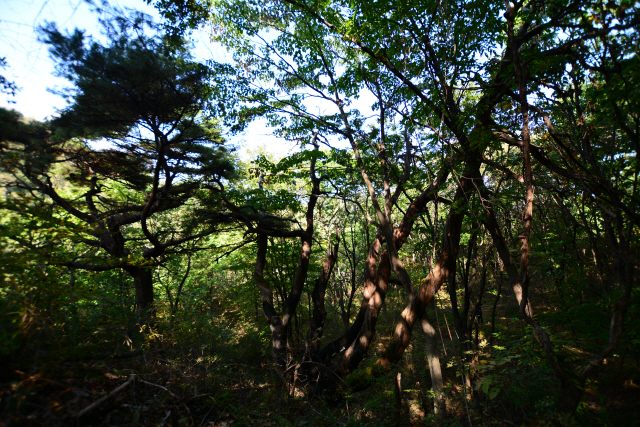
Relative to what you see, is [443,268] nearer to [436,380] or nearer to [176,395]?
[436,380]

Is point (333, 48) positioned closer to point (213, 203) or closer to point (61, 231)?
point (213, 203)

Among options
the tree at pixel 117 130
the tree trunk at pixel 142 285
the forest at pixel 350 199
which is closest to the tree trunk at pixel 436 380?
the forest at pixel 350 199

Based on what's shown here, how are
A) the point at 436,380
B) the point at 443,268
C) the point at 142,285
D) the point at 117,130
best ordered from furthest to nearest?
the point at 142,285, the point at 117,130, the point at 443,268, the point at 436,380

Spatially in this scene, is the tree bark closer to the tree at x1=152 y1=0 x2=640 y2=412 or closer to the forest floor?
the tree at x1=152 y1=0 x2=640 y2=412

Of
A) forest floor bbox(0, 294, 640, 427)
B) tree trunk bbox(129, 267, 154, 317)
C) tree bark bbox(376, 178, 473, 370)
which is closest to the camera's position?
forest floor bbox(0, 294, 640, 427)

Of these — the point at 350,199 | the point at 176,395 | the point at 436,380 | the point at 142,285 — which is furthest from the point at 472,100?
A: the point at 142,285

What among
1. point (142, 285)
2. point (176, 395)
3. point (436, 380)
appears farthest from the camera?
point (142, 285)

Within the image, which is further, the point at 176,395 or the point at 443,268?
the point at 443,268

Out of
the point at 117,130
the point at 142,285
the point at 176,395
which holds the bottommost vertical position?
the point at 176,395

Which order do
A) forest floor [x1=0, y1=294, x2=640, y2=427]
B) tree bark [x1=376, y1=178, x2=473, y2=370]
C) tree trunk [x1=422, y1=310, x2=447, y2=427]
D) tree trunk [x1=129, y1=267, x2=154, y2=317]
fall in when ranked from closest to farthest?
1. forest floor [x1=0, y1=294, x2=640, y2=427]
2. tree trunk [x1=422, y1=310, x2=447, y2=427]
3. tree bark [x1=376, y1=178, x2=473, y2=370]
4. tree trunk [x1=129, y1=267, x2=154, y2=317]

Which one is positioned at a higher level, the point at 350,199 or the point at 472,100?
the point at 472,100

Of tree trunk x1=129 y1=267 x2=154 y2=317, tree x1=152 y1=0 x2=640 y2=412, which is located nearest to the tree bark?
tree x1=152 y1=0 x2=640 y2=412

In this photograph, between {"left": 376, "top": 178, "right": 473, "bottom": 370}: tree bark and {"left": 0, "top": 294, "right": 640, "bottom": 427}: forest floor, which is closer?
{"left": 0, "top": 294, "right": 640, "bottom": 427}: forest floor

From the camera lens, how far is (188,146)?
6.39 meters
